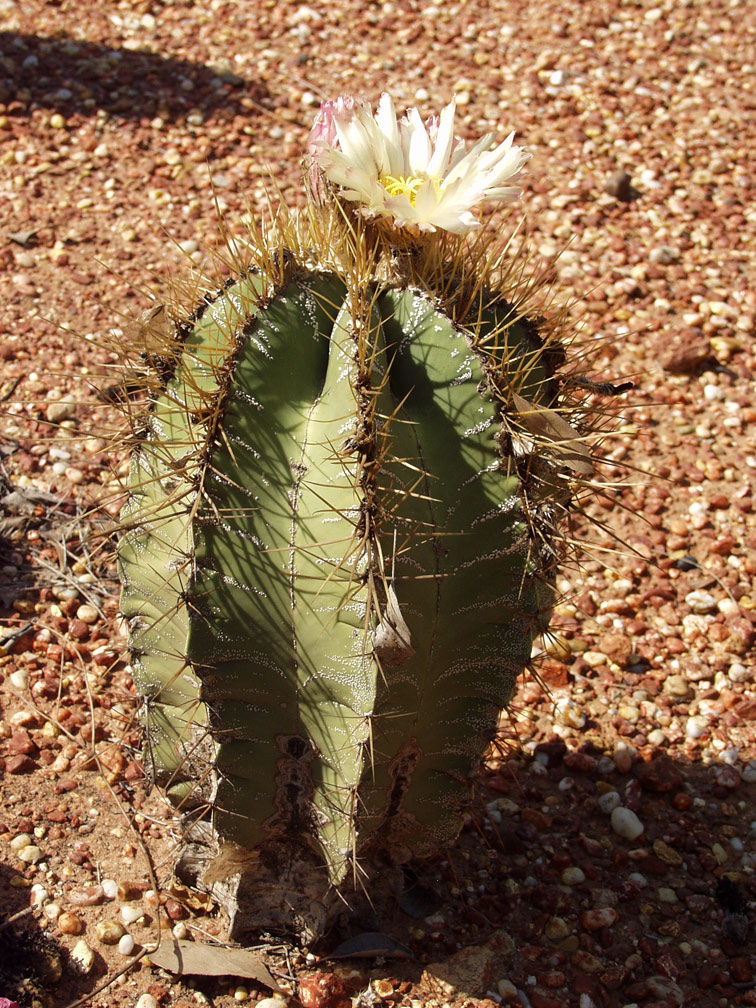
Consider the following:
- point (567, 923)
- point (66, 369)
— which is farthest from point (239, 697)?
point (66, 369)

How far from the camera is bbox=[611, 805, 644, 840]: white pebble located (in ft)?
7.70

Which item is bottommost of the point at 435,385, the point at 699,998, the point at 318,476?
the point at 699,998

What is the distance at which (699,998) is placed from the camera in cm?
200

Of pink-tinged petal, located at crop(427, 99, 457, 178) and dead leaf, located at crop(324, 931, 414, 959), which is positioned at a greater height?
pink-tinged petal, located at crop(427, 99, 457, 178)

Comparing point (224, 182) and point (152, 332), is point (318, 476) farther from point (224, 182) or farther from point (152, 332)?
point (224, 182)

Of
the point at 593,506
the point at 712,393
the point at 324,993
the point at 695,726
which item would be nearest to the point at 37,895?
the point at 324,993

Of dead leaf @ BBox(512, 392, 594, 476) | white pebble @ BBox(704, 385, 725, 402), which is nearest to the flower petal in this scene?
dead leaf @ BBox(512, 392, 594, 476)

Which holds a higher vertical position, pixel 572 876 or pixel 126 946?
pixel 572 876

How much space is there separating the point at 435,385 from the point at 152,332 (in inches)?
19.2

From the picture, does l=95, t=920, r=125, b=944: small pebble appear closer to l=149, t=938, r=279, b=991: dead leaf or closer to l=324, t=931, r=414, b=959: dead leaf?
l=149, t=938, r=279, b=991: dead leaf

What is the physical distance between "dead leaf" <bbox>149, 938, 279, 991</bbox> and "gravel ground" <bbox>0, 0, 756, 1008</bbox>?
0.12 feet

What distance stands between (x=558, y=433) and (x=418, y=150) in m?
0.55

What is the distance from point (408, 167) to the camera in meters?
1.77

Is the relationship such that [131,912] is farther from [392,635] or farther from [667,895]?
[667,895]
